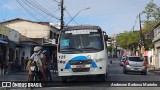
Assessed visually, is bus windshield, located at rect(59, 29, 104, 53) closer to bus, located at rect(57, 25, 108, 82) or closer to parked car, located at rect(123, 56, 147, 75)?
bus, located at rect(57, 25, 108, 82)

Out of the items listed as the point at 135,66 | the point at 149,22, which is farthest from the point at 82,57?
the point at 149,22

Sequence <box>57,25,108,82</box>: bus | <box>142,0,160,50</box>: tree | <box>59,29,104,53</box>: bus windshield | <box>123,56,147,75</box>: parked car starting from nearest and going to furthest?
<box>57,25,108,82</box>: bus → <box>59,29,104,53</box>: bus windshield → <box>123,56,147,75</box>: parked car → <box>142,0,160,50</box>: tree

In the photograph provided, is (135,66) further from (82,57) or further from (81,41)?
(82,57)

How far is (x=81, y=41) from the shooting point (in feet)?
63.0

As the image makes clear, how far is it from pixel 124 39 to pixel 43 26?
152 feet

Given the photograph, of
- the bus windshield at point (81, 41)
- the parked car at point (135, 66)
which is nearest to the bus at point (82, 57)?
the bus windshield at point (81, 41)

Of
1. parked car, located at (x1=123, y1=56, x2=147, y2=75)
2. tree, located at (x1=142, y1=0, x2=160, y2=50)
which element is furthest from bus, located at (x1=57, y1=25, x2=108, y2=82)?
tree, located at (x1=142, y1=0, x2=160, y2=50)

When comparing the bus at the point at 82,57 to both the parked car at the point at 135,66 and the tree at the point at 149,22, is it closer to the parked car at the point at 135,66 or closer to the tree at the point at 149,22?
the parked car at the point at 135,66

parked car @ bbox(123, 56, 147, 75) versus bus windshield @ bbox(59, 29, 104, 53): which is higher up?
bus windshield @ bbox(59, 29, 104, 53)

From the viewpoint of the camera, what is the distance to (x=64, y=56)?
1869cm

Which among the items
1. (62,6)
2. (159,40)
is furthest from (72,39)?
(159,40)

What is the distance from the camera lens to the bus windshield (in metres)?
18.8

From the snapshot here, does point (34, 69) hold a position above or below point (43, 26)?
below

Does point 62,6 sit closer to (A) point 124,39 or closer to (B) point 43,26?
(B) point 43,26
